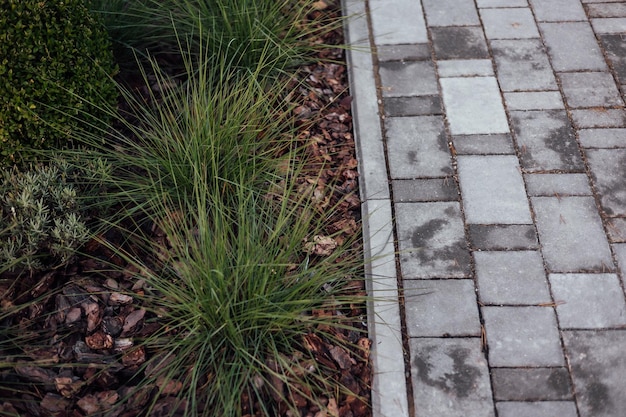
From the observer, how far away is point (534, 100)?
12.2 ft

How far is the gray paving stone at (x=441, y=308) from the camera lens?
2.86m

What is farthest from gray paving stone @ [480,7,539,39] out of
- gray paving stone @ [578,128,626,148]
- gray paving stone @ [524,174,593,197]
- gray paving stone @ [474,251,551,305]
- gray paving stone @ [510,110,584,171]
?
gray paving stone @ [474,251,551,305]

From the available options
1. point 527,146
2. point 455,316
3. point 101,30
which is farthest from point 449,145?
point 101,30

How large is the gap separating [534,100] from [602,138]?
39cm

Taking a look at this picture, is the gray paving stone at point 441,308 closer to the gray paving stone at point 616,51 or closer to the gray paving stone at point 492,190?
the gray paving stone at point 492,190

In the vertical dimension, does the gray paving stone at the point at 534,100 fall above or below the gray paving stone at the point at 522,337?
above

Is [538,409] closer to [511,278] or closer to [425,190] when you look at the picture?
[511,278]

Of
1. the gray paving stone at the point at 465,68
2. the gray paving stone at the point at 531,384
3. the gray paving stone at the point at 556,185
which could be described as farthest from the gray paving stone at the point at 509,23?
the gray paving stone at the point at 531,384

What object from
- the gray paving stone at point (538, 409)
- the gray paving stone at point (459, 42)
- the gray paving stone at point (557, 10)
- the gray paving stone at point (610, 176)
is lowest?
the gray paving stone at point (538, 409)

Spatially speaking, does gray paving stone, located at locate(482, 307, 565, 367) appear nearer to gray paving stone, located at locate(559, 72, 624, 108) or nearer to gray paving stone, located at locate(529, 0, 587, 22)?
gray paving stone, located at locate(559, 72, 624, 108)

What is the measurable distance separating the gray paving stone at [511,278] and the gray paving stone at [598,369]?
22cm

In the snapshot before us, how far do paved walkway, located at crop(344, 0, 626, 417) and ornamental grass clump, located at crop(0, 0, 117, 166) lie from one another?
1.29m

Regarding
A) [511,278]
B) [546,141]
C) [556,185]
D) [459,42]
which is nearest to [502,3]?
[459,42]

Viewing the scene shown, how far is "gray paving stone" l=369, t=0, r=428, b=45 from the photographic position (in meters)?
4.07
